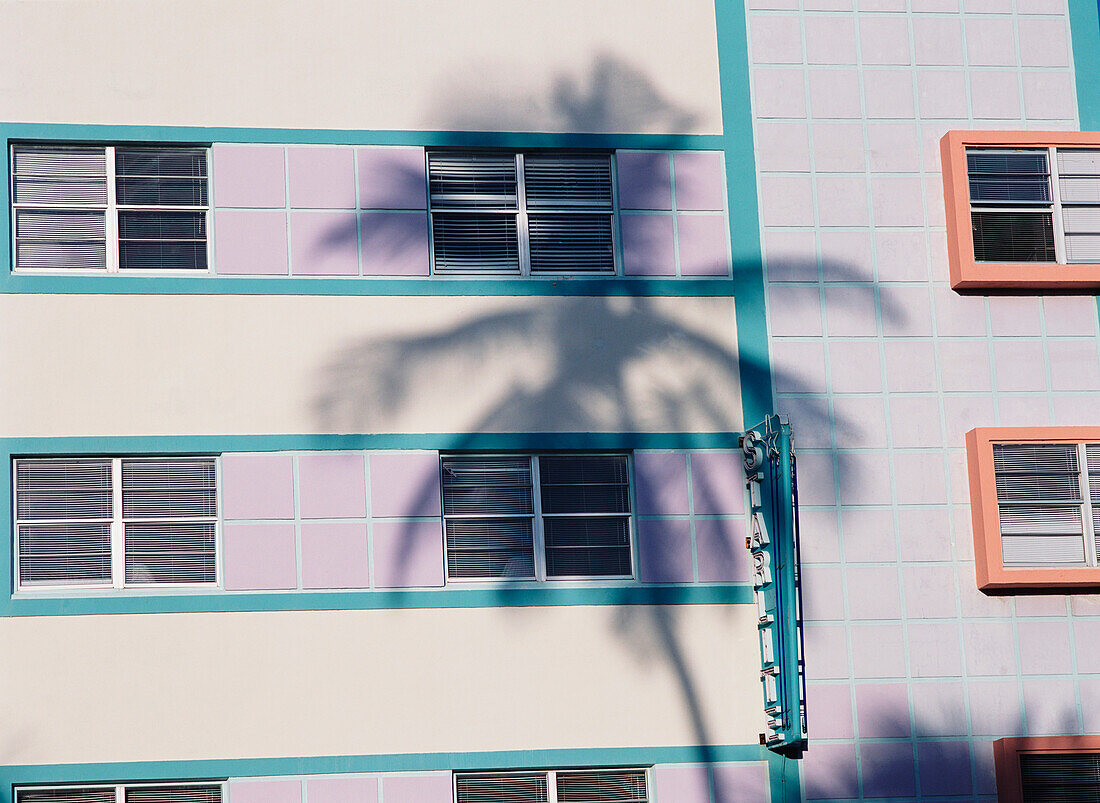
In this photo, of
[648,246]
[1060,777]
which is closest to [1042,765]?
[1060,777]

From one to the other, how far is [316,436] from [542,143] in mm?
4297

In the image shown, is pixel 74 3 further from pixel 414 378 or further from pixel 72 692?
pixel 72 692

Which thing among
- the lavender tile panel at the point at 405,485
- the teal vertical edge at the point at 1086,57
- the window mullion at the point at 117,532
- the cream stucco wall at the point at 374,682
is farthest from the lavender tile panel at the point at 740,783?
the teal vertical edge at the point at 1086,57

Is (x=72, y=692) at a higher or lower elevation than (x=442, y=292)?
lower

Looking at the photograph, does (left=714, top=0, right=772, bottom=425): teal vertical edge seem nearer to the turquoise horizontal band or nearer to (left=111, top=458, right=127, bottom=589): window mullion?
the turquoise horizontal band

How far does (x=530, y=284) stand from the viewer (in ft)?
57.5

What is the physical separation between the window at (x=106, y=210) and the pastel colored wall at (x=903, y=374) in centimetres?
655

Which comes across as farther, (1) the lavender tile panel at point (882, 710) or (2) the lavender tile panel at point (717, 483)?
(2) the lavender tile panel at point (717, 483)

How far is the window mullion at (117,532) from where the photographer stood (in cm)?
1631

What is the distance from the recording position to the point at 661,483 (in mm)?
17125

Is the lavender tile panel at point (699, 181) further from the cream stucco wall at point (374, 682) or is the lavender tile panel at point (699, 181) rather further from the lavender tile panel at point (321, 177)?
the cream stucco wall at point (374, 682)

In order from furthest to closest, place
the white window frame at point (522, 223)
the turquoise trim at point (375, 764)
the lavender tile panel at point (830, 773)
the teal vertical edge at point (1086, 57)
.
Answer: the teal vertical edge at point (1086, 57) < the white window frame at point (522, 223) < the lavender tile panel at point (830, 773) < the turquoise trim at point (375, 764)

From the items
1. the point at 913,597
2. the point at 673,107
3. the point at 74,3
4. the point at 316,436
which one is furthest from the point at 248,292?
the point at 913,597

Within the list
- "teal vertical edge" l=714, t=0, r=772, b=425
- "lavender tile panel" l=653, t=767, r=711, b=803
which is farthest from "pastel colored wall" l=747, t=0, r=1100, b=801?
"lavender tile panel" l=653, t=767, r=711, b=803
